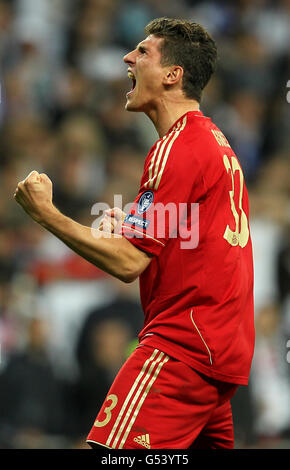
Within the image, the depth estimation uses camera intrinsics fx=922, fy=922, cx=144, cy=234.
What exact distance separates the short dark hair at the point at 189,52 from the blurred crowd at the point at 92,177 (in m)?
2.97

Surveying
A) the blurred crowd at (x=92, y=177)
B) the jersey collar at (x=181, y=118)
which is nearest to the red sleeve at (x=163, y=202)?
the jersey collar at (x=181, y=118)

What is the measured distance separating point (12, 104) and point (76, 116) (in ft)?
2.05

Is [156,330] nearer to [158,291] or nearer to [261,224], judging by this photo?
[158,291]

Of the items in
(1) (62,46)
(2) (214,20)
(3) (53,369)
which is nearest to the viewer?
(3) (53,369)

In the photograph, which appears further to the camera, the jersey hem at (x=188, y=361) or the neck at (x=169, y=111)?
the neck at (x=169, y=111)

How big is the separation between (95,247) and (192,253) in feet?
1.31

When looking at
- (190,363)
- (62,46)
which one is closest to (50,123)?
(62,46)

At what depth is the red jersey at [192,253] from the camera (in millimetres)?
3650

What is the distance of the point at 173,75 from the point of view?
13.1 ft

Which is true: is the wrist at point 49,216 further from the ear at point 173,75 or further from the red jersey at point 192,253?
the ear at point 173,75

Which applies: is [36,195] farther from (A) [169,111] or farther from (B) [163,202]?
(A) [169,111]

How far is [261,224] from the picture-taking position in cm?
776

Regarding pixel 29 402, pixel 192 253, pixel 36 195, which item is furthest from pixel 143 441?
pixel 29 402

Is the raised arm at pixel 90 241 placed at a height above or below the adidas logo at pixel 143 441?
above
